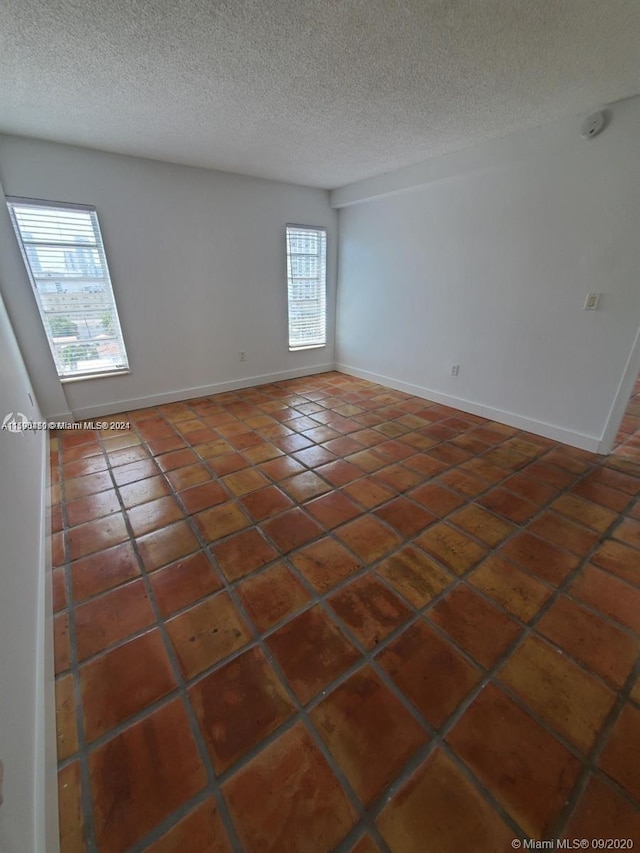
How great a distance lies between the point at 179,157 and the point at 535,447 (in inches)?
158

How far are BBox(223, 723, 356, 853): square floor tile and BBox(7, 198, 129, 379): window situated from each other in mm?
3442

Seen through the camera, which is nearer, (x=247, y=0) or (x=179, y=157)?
(x=247, y=0)

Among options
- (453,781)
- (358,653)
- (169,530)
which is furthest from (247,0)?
(453,781)

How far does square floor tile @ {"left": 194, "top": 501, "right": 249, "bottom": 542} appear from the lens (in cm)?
193

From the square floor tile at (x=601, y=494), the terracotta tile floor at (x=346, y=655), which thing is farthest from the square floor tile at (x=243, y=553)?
the square floor tile at (x=601, y=494)

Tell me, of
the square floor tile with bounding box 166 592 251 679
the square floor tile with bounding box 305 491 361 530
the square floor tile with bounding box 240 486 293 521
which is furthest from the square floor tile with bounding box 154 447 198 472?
the square floor tile with bounding box 166 592 251 679

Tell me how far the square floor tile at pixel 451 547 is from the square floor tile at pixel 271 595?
2.32ft

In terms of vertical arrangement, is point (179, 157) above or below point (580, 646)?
above

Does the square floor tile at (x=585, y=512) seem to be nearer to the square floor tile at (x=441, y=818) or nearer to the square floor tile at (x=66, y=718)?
the square floor tile at (x=441, y=818)

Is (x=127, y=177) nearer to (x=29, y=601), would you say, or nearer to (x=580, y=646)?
(x=29, y=601)

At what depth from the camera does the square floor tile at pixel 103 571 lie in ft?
5.28

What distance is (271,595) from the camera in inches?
61.3

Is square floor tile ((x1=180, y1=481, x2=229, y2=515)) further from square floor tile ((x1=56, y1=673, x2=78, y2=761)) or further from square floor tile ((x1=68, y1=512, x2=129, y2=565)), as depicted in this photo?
square floor tile ((x1=56, y1=673, x2=78, y2=761))

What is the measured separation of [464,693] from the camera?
1.19m
